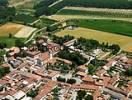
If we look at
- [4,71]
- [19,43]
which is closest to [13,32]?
[19,43]

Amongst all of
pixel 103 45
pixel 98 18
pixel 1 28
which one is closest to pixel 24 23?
pixel 1 28

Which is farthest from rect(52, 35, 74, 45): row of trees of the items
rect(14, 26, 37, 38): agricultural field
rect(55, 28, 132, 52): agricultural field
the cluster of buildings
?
rect(14, 26, 37, 38): agricultural field

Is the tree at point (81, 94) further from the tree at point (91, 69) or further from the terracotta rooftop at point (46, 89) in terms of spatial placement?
the tree at point (91, 69)

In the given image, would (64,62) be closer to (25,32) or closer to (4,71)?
(4,71)

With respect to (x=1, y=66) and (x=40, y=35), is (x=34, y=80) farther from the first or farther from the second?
(x=40, y=35)

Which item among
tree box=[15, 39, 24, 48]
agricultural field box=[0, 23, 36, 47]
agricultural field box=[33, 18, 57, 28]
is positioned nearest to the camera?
tree box=[15, 39, 24, 48]

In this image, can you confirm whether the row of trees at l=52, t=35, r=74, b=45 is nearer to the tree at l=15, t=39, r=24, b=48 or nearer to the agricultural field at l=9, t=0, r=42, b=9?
the tree at l=15, t=39, r=24, b=48

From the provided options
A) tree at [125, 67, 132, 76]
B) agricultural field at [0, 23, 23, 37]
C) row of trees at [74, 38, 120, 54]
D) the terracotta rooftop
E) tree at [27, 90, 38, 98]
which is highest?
row of trees at [74, 38, 120, 54]
